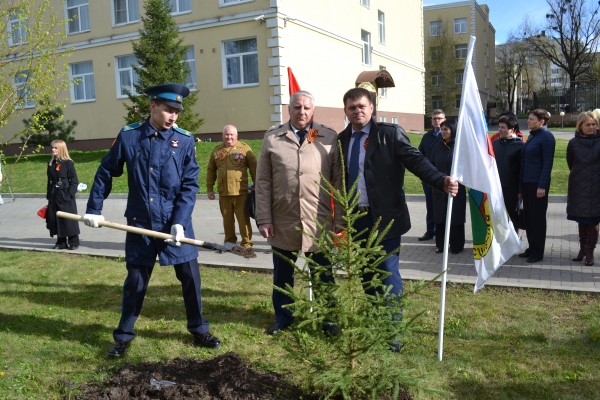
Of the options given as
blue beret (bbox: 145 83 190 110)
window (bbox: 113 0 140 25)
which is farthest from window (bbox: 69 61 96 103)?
blue beret (bbox: 145 83 190 110)

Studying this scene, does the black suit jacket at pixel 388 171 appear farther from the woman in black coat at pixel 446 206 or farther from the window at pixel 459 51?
the window at pixel 459 51

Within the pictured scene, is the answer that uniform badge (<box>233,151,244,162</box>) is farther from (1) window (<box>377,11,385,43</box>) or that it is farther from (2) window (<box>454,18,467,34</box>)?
(2) window (<box>454,18,467,34</box>)

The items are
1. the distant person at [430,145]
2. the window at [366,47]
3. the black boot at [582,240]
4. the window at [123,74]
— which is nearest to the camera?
the black boot at [582,240]

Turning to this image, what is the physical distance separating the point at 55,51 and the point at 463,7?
5578 cm

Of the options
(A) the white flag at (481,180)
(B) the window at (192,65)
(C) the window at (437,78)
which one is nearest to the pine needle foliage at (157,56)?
(B) the window at (192,65)

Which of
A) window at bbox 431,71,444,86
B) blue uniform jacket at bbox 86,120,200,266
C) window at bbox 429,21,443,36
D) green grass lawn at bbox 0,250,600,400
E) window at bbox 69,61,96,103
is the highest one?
window at bbox 429,21,443,36

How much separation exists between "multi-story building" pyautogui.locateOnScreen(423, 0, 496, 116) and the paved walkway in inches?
1782

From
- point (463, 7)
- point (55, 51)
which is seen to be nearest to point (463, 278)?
point (55, 51)

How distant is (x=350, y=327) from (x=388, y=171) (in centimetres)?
158

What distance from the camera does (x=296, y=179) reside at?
462 centimetres

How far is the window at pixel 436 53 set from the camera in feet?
183

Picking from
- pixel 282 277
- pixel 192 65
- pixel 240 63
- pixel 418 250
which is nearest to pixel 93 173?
pixel 192 65

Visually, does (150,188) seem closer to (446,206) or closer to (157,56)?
(446,206)

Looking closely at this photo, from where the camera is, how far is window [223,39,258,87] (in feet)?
77.4
